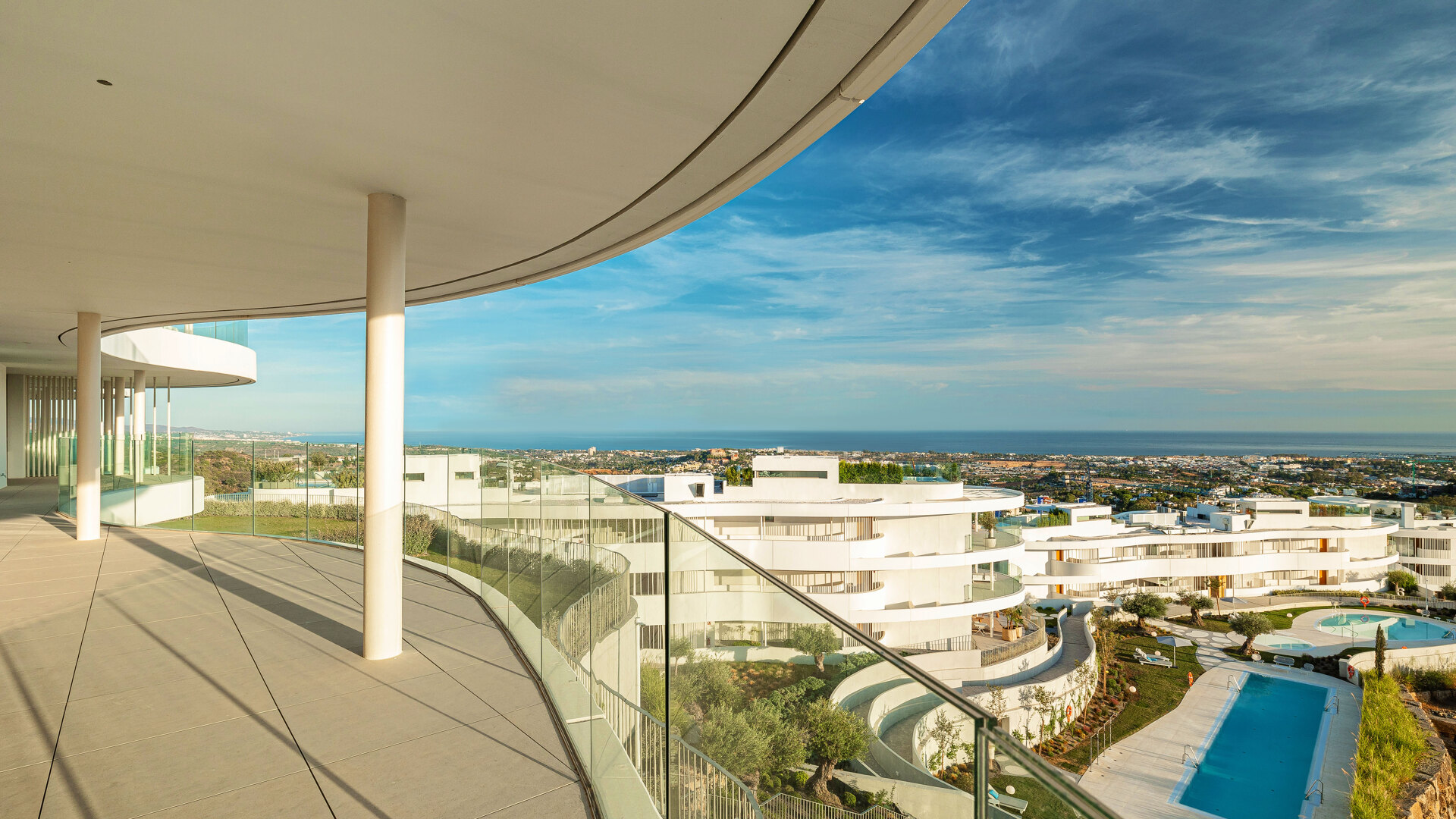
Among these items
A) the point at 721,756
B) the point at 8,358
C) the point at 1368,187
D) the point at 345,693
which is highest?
the point at 1368,187

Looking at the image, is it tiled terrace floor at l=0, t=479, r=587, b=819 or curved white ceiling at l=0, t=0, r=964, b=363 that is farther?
tiled terrace floor at l=0, t=479, r=587, b=819

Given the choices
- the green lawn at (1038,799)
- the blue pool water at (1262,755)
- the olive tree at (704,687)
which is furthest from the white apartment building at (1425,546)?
the green lawn at (1038,799)

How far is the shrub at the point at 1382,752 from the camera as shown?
49.6 feet

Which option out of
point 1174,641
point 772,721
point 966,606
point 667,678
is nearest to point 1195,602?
point 1174,641

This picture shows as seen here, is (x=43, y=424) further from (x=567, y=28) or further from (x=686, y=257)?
(x=686, y=257)

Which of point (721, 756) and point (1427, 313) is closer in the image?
point (721, 756)

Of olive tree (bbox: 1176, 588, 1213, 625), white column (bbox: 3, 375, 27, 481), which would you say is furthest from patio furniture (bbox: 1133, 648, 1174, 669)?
white column (bbox: 3, 375, 27, 481)

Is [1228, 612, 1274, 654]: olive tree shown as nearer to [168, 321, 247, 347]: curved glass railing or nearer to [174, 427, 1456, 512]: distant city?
[174, 427, 1456, 512]: distant city

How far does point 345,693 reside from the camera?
3.93 metres

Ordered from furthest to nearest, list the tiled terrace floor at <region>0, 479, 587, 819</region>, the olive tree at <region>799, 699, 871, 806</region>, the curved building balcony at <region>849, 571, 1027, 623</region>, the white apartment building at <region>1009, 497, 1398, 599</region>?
the white apartment building at <region>1009, 497, 1398, 599</region> → the curved building balcony at <region>849, 571, 1027, 623</region> → the tiled terrace floor at <region>0, 479, 587, 819</region> → the olive tree at <region>799, 699, 871, 806</region>

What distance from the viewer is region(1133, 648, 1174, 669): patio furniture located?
25.7 m

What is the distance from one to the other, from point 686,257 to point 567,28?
370 ft

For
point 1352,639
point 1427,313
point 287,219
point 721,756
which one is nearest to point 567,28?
point 721,756

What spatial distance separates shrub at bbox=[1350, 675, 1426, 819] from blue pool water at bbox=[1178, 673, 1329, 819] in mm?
1389
